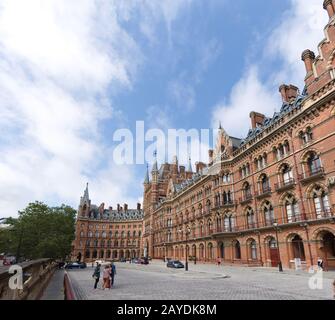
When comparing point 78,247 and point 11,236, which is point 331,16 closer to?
point 11,236

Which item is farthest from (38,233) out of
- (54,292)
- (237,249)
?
(237,249)

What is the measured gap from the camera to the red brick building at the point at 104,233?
9756 cm

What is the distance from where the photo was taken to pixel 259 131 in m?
37.0

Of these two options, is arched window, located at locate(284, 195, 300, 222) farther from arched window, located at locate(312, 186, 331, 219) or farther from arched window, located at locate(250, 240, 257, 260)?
arched window, located at locate(250, 240, 257, 260)

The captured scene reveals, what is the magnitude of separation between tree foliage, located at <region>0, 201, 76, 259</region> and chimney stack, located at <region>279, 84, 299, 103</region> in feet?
131

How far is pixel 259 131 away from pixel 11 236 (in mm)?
41441

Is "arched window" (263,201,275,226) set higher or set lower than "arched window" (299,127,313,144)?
lower

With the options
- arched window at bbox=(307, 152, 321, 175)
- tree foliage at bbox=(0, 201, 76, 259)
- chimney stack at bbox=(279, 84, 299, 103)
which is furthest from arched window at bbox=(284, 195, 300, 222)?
tree foliage at bbox=(0, 201, 76, 259)

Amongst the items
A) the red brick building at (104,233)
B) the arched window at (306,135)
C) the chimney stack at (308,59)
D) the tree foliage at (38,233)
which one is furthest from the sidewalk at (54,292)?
the red brick building at (104,233)

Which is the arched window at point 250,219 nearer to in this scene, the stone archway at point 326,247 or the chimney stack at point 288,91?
the stone archway at point 326,247

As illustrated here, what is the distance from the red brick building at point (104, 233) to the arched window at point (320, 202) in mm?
86196

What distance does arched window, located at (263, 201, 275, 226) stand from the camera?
104ft
